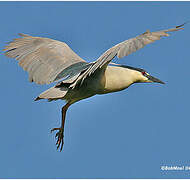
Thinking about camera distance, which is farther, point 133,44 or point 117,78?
point 117,78

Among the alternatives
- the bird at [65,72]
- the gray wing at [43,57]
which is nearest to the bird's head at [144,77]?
the bird at [65,72]

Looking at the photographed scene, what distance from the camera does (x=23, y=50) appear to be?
18.0ft

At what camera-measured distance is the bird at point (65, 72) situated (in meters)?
4.79

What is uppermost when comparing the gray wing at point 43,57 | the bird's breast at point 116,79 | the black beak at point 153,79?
the gray wing at point 43,57

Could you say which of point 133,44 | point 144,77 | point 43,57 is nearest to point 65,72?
point 43,57

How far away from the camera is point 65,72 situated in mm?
5090

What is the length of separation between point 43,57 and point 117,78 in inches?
37.9

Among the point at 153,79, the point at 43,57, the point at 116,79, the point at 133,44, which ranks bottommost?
the point at 153,79

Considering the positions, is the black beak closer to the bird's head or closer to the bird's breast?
the bird's head

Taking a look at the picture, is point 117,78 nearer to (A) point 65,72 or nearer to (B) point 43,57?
(A) point 65,72

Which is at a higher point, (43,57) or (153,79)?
(43,57)

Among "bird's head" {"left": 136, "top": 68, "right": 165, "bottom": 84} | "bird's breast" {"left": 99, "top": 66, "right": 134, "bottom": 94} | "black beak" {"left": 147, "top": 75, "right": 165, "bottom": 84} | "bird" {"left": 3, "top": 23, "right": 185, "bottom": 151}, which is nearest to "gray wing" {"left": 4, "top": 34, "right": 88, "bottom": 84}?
"bird" {"left": 3, "top": 23, "right": 185, "bottom": 151}

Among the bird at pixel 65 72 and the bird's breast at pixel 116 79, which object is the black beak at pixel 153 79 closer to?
the bird at pixel 65 72

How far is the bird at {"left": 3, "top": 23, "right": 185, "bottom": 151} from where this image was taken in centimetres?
479
